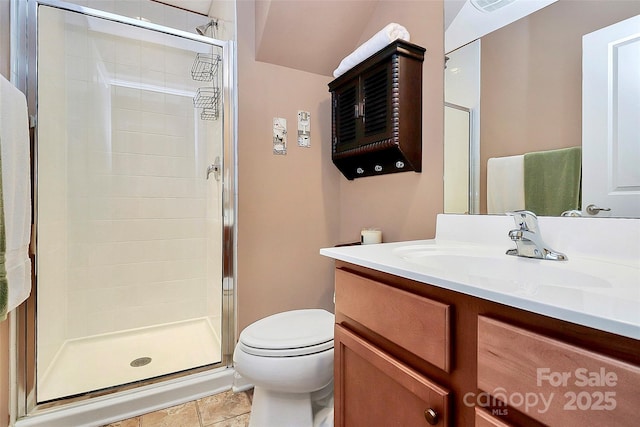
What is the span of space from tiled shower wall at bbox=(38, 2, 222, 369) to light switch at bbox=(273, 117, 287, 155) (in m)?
0.35

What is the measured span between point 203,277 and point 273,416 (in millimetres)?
1364

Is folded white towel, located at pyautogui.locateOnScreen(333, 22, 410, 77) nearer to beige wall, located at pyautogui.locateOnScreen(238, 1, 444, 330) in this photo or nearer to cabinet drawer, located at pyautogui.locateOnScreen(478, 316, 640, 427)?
beige wall, located at pyautogui.locateOnScreen(238, 1, 444, 330)

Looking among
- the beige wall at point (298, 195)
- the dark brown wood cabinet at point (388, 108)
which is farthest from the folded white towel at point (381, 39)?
the beige wall at point (298, 195)

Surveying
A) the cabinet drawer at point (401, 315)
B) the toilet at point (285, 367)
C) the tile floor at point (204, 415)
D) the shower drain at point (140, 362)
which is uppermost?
the cabinet drawer at point (401, 315)

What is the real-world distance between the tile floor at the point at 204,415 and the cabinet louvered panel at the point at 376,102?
4.84 ft

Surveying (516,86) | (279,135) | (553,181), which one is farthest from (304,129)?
(553,181)

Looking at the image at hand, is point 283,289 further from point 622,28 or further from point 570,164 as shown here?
point 622,28

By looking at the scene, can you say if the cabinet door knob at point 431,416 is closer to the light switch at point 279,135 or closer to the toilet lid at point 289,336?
the toilet lid at point 289,336

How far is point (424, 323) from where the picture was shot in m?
0.62

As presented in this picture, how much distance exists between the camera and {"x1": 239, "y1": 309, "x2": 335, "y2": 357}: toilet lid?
1102 millimetres

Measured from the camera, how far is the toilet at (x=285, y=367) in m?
1.09

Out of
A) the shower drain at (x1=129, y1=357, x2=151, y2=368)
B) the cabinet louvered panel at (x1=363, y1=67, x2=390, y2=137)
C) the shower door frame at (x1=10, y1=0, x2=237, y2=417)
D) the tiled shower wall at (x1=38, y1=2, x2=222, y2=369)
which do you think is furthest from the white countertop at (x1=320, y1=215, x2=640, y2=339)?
the shower drain at (x1=129, y1=357, x2=151, y2=368)

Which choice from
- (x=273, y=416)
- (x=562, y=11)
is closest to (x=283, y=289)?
(x=273, y=416)

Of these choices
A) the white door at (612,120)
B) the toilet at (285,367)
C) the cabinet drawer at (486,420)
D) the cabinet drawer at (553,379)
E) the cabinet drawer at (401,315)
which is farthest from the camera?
the toilet at (285,367)
